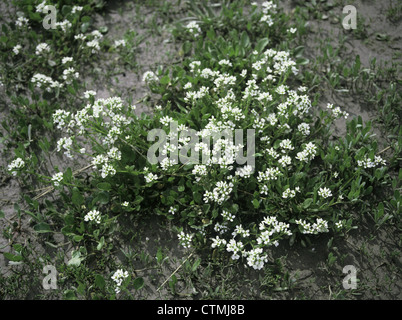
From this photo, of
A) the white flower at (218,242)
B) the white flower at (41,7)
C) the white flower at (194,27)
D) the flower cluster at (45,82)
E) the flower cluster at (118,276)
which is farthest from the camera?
the white flower at (41,7)

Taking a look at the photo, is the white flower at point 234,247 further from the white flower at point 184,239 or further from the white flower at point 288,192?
the white flower at point 288,192

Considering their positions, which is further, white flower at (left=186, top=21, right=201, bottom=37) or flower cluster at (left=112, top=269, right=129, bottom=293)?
white flower at (left=186, top=21, right=201, bottom=37)

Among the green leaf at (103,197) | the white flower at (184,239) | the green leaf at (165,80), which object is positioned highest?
the green leaf at (165,80)

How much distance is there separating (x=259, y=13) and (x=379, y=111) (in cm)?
204

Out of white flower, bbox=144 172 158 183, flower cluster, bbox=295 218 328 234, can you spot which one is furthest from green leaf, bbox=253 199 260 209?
white flower, bbox=144 172 158 183

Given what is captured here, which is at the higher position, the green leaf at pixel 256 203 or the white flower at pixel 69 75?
the white flower at pixel 69 75

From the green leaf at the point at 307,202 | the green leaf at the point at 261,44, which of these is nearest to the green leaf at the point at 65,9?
the green leaf at the point at 261,44

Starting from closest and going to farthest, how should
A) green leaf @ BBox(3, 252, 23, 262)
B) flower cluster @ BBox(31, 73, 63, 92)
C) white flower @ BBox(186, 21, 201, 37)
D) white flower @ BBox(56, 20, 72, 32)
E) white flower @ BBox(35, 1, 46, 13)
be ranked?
1. green leaf @ BBox(3, 252, 23, 262)
2. flower cluster @ BBox(31, 73, 63, 92)
3. white flower @ BBox(186, 21, 201, 37)
4. white flower @ BBox(56, 20, 72, 32)
5. white flower @ BBox(35, 1, 46, 13)

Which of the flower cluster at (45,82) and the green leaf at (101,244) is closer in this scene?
the green leaf at (101,244)

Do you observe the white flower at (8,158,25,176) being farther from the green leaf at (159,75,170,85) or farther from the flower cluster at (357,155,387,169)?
the flower cluster at (357,155,387,169)

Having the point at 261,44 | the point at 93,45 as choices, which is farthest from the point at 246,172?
the point at 93,45

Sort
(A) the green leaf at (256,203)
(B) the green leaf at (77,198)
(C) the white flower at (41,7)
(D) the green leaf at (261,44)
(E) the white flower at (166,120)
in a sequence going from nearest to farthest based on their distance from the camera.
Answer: (A) the green leaf at (256,203), (B) the green leaf at (77,198), (E) the white flower at (166,120), (D) the green leaf at (261,44), (C) the white flower at (41,7)
